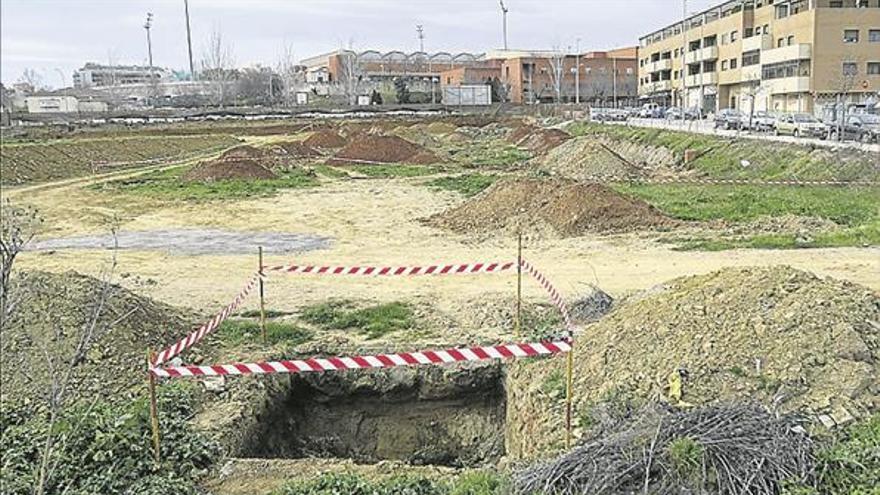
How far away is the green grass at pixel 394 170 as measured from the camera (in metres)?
36.4

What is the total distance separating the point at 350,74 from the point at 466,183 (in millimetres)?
71332

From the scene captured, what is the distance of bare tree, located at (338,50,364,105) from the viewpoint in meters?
98.8

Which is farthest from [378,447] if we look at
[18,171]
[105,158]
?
[105,158]

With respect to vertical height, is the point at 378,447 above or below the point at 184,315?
below

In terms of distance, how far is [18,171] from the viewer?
36406mm

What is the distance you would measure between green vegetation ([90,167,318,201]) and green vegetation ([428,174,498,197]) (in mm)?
5378

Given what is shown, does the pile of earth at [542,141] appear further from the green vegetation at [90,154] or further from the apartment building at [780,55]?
the green vegetation at [90,154]

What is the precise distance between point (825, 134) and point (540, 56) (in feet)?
239

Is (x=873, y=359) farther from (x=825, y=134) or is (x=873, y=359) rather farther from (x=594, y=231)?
(x=825, y=134)

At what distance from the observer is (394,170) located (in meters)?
38.0

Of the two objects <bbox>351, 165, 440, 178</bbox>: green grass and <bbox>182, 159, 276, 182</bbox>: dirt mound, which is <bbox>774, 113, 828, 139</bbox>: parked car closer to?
<bbox>351, 165, 440, 178</bbox>: green grass

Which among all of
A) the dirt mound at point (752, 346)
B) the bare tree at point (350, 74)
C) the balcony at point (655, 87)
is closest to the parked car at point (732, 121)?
the dirt mound at point (752, 346)

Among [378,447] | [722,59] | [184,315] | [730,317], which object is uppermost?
[722,59]

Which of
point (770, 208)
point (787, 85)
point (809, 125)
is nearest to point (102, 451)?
point (770, 208)
